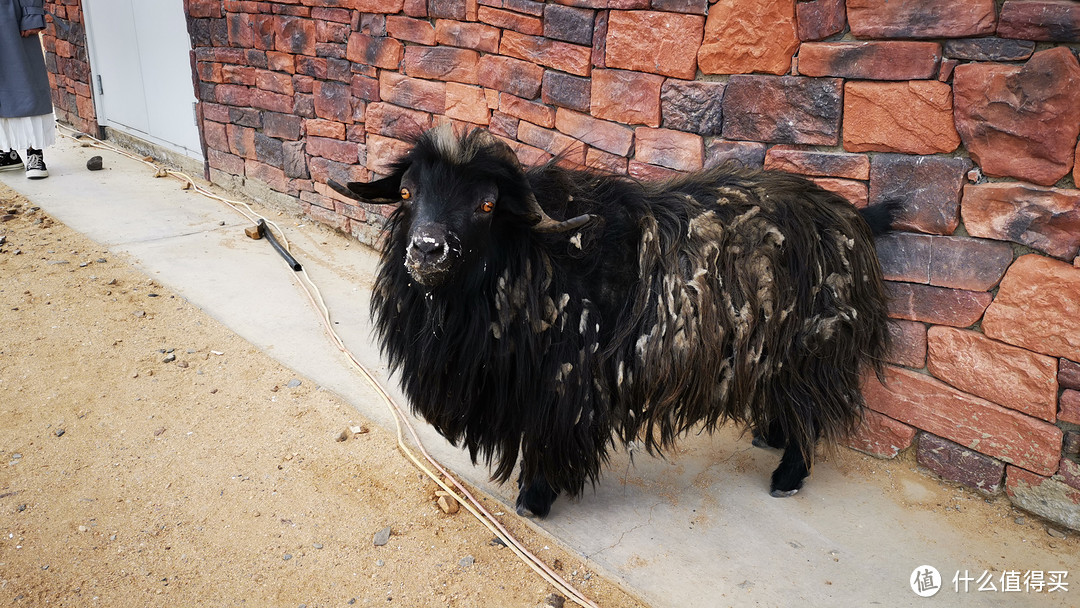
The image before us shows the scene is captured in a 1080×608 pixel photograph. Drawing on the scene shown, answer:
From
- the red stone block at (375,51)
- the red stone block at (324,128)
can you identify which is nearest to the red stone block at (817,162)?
the red stone block at (375,51)

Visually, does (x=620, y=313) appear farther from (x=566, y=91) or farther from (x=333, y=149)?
(x=333, y=149)

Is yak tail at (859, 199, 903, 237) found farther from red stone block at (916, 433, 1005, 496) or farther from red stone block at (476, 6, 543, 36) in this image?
red stone block at (476, 6, 543, 36)

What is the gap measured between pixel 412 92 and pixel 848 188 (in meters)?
3.19

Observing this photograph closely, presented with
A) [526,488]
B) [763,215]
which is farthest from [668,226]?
[526,488]

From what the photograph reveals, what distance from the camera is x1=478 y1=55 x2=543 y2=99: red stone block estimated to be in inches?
176

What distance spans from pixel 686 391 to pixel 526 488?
0.82 meters

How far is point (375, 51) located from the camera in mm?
5469

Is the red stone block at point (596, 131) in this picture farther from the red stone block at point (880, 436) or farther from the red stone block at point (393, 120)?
the red stone block at point (880, 436)

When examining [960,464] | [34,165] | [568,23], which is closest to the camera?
[960,464]

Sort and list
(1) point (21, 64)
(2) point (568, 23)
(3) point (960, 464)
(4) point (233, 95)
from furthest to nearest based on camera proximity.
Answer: (1) point (21, 64) → (4) point (233, 95) → (2) point (568, 23) → (3) point (960, 464)

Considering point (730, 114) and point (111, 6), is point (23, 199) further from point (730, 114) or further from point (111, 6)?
point (730, 114)

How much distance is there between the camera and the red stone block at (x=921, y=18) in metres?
2.77

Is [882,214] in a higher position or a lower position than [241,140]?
higher

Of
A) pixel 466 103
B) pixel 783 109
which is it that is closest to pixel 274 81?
pixel 466 103
